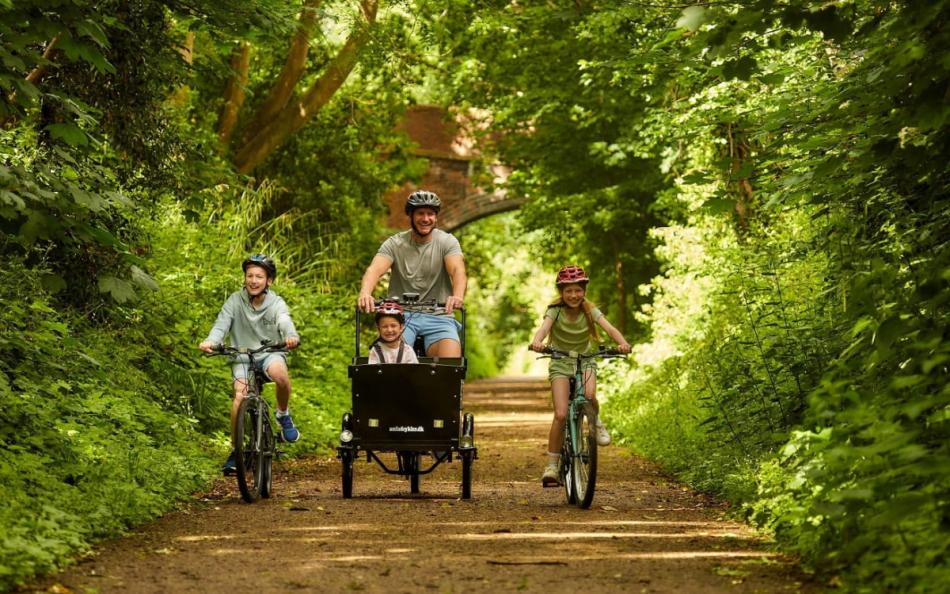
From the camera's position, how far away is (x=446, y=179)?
137 ft

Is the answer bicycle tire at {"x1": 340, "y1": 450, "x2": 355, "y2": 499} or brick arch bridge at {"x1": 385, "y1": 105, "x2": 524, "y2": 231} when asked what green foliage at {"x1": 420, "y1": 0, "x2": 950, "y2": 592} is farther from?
brick arch bridge at {"x1": 385, "y1": 105, "x2": 524, "y2": 231}

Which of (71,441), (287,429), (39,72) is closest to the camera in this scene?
(71,441)

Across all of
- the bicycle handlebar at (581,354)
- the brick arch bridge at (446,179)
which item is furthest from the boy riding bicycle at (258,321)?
the brick arch bridge at (446,179)

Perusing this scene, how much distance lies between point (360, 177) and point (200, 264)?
12256mm

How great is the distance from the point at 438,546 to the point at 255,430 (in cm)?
282

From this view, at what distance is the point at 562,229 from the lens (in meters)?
29.0

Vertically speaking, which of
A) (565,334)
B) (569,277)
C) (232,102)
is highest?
(232,102)

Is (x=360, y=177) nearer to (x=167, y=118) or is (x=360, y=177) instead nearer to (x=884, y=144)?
(x=167, y=118)

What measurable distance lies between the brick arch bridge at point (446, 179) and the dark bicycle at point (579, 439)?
2893 centimetres

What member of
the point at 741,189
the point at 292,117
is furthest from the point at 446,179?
the point at 741,189

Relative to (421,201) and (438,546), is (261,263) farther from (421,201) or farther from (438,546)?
(438,546)

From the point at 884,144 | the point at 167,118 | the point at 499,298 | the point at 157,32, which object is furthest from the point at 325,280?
the point at 499,298

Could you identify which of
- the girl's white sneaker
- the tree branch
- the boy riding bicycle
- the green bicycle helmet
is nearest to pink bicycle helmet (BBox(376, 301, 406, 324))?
the boy riding bicycle

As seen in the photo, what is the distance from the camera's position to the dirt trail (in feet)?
21.7
